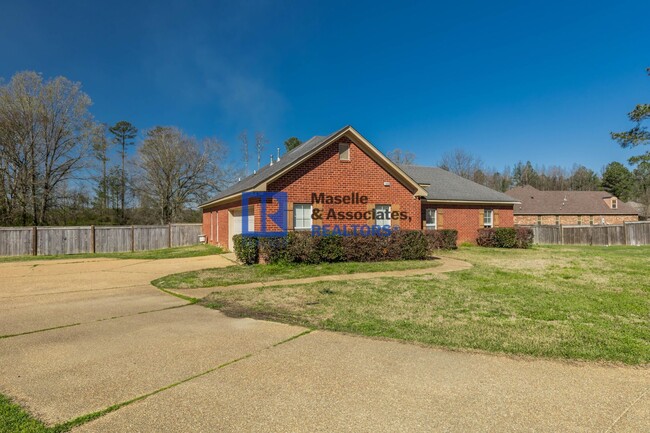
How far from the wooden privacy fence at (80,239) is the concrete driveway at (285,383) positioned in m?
16.1

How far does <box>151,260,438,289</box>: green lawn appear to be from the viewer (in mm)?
9062

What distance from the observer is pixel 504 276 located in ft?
32.5

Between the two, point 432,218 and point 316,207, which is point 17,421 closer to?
point 316,207

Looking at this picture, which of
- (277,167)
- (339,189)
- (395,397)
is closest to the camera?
(395,397)

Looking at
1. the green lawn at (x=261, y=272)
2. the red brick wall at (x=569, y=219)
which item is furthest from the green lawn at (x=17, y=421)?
the red brick wall at (x=569, y=219)

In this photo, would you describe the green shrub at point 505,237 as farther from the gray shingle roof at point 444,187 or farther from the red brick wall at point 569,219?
the red brick wall at point 569,219

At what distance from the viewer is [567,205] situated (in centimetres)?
3975

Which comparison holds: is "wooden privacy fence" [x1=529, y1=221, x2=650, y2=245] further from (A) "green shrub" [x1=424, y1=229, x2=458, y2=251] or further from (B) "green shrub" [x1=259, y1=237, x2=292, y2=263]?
(B) "green shrub" [x1=259, y1=237, x2=292, y2=263]

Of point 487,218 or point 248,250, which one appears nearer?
point 248,250

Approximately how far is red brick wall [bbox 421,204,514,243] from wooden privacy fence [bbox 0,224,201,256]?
54.0 feet

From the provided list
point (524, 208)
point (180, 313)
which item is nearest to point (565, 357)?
point (180, 313)

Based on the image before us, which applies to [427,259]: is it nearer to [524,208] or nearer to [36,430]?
[36,430]

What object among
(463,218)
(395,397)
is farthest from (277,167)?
(395,397)

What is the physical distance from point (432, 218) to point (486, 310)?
14684mm
